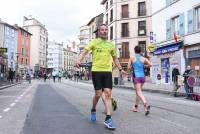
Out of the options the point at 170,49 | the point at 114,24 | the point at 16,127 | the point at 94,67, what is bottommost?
the point at 16,127

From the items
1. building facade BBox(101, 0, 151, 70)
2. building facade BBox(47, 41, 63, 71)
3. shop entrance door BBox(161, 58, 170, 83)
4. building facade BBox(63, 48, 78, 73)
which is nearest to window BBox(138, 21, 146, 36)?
building facade BBox(101, 0, 151, 70)

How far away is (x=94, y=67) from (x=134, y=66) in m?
2.39

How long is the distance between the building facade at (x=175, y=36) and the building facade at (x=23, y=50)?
71.2 m

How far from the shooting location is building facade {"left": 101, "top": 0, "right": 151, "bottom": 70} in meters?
60.8

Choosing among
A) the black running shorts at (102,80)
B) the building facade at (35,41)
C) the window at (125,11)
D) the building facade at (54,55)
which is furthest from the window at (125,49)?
the building facade at (54,55)

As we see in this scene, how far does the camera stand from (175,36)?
32688 mm

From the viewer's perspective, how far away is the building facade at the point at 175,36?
3020 cm

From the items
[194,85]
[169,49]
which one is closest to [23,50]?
[169,49]

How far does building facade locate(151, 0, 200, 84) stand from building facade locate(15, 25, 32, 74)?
2803 inches

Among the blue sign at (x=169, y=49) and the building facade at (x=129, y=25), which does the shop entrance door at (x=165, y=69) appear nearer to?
the blue sign at (x=169, y=49)

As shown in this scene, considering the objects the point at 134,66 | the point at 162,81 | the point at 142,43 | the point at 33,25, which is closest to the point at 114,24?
the point at 142,43

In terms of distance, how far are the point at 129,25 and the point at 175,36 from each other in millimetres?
30039

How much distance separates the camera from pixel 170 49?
34750mm

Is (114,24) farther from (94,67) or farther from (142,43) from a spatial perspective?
(94,67)
